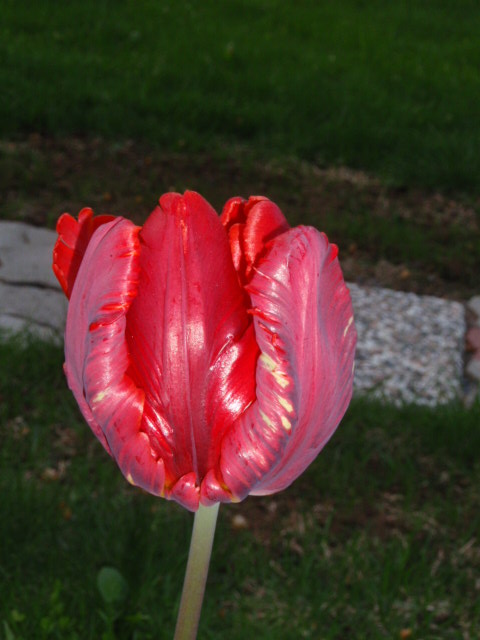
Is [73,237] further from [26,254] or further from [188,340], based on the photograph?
[26,254]

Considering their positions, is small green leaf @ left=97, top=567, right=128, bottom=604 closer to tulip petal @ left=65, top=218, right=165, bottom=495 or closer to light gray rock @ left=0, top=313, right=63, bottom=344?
tulip petal @ left=65, top=218, right=165, bottom=495

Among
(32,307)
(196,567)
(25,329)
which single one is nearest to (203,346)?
(196,567)

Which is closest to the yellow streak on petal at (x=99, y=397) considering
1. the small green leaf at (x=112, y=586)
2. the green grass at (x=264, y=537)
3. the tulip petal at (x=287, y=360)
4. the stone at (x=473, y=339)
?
the tulip petal at (x=287, y=360)

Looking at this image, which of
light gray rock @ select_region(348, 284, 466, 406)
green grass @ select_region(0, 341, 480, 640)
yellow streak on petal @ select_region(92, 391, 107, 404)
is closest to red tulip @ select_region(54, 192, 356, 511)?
yellow streak on petal @ select_region(92, 391, 107, 404)

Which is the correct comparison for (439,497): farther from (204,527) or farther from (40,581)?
(204,527)

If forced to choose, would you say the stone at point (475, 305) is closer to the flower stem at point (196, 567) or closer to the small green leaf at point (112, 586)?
the small green leaf at point (112, 586)

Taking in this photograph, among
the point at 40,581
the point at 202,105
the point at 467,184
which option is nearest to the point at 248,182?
the point at 202,105
